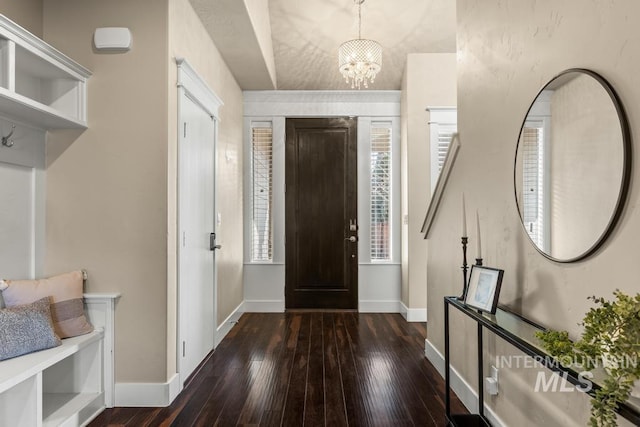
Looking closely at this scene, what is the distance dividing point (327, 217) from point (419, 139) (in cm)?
148

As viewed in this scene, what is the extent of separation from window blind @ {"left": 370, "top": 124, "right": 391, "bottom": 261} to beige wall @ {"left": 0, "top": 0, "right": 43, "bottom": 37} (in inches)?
141

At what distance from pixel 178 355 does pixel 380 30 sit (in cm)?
382

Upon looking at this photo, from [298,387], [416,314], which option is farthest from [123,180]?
[416,314]

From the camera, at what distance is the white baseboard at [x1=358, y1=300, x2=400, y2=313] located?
497 centimetres

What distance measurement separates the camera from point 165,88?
250 cm

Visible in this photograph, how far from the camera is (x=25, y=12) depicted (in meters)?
2.37

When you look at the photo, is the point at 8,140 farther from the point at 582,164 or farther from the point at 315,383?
the point at 582,164

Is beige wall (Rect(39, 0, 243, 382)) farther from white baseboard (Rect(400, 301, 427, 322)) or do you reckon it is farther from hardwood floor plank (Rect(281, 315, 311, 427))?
white baseboard (Rect(400, 301, 427, 322))

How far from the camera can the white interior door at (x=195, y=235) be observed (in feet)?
9.00

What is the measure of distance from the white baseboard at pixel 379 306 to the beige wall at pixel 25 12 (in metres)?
4.13

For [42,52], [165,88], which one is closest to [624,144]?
[165,88]

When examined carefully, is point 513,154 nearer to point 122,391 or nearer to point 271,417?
point 271,417

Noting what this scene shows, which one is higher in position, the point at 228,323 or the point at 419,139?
the point at 419,139

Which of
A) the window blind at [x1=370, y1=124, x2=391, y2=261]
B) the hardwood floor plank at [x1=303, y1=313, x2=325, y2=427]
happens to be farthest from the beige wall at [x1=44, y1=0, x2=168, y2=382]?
the window blind at [x1=370, y1=124, x2=391, y2=261]
